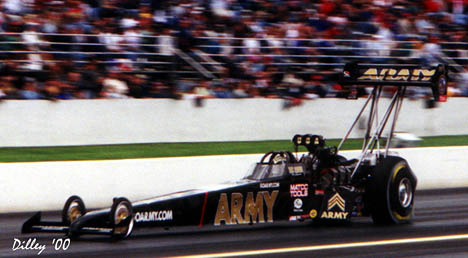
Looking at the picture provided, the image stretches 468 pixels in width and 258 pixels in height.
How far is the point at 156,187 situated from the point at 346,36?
7162mm

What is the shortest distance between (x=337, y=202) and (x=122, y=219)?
2.91 meters

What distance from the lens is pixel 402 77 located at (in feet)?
34.9

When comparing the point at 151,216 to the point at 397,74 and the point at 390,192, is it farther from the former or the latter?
the point at 397,74

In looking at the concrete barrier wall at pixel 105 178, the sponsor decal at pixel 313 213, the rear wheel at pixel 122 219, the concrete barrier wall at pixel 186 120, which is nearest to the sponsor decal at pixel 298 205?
the sponsor decal at pixel 313 213

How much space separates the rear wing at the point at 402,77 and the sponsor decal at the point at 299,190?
5.47 ft

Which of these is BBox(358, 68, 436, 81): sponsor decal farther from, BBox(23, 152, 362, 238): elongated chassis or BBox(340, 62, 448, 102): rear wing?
BBox(23, 152, 362, 238): elongated chassis

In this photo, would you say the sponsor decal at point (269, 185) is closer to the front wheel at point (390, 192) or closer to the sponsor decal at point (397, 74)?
the front wheel at point (390, 192)

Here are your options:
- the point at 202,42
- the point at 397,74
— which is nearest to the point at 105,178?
the point at 397,74

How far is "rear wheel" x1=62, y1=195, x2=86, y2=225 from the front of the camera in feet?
28.7

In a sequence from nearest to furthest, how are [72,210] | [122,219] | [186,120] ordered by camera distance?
[122,219]
[72,210]
[186,120]

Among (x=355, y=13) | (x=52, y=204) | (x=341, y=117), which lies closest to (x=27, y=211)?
(x=52, y=204)

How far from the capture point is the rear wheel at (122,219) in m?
8.37

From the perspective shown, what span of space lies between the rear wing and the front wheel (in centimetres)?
99

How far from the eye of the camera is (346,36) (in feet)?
58.9
